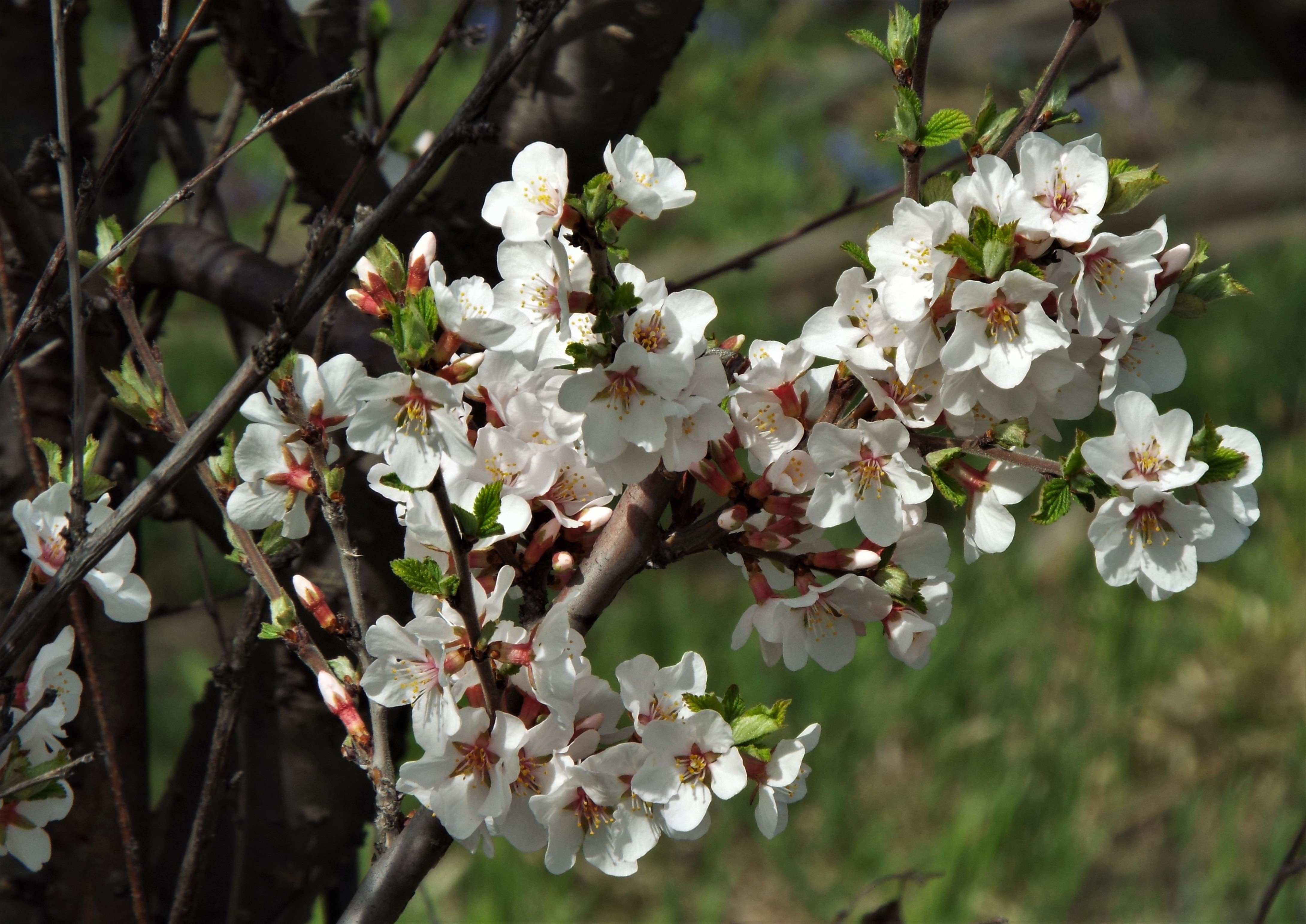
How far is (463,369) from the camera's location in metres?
0.58

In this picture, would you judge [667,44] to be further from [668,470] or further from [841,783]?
[841,783]

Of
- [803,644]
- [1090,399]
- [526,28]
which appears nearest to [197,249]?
[526,28]

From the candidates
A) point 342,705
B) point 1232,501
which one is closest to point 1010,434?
point 1232,501

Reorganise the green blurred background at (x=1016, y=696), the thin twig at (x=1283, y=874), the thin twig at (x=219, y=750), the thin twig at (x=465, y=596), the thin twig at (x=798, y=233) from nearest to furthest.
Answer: the thin twig at (x=465, y=596)
the thin twig at (x=219, y=750)
the thin twig at (x=1283, y=874)
the thin twig at (x=798, y=233)
the green blurred background at (x=1016, y=696)

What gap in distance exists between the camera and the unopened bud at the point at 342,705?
726 millimetres

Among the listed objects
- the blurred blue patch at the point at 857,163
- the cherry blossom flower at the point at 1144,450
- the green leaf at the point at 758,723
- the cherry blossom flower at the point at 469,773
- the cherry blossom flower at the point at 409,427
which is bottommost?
the blurred blue patch at the point at 857,163

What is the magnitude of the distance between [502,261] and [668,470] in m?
0.17

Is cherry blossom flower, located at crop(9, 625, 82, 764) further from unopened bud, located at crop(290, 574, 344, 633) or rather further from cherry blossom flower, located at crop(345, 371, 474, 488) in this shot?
cherry blossom flower, located at crop(345, 371, 474, 488)

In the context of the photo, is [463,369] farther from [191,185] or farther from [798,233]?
[798,233]

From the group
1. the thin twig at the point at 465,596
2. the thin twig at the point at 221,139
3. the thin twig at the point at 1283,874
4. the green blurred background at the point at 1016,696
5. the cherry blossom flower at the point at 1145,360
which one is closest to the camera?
the thin twig at the point at 465,596

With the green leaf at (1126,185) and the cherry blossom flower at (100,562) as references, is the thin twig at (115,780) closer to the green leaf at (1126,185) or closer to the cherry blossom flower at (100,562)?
the cherry blossom flower at (100,562)

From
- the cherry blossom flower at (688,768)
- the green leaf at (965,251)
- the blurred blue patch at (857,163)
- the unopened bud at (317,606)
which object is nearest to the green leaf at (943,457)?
the green leaf at (965,251)

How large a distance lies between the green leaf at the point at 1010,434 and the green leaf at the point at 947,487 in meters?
0.04

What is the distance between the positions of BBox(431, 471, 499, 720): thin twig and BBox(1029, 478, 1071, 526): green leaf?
35 cm
